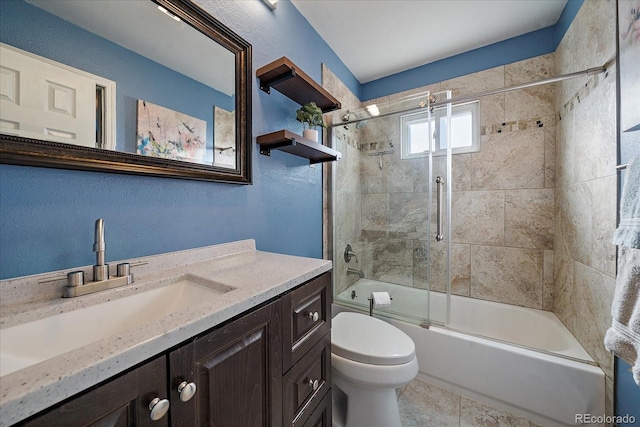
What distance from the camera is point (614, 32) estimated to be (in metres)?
1.13

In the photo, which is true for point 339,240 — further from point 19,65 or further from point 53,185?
point 19,65

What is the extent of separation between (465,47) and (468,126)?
0.68 m

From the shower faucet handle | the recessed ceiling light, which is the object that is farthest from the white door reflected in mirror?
the shower faucet handle

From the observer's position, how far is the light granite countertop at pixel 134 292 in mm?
311

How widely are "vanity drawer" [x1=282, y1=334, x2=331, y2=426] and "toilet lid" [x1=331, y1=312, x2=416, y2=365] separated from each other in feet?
0.81

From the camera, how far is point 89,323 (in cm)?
61

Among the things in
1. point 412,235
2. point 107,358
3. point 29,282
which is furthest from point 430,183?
point 29,282

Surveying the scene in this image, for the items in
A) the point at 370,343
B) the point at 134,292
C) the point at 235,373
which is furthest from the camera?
the point at 370,343

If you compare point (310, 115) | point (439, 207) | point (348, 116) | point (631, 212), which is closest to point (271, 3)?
point (310, 115)

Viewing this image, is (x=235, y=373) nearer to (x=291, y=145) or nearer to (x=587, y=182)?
(x=291, y=145)

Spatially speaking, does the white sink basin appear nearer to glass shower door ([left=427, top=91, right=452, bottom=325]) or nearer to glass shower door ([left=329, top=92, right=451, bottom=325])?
glass shower door ([left=329, top=92, right=451, bottom=325])

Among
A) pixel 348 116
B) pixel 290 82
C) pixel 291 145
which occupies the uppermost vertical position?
pixel 348 116

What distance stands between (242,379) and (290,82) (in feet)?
4.63

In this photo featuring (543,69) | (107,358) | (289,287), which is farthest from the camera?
(543,69)
